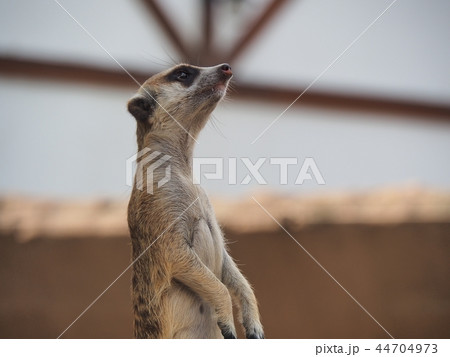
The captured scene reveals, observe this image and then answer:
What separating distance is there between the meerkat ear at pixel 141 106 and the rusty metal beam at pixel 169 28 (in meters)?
0.13

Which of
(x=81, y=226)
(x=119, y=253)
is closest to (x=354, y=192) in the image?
(x=119, y=253)

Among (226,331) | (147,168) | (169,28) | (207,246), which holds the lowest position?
(226,331)

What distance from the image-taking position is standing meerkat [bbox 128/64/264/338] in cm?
131

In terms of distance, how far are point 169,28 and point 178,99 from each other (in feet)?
0.62

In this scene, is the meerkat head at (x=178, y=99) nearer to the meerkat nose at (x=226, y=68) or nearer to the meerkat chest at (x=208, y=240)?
the meerkat nose at (x=226, y=68)

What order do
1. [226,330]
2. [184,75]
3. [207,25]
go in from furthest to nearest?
[207,25], [184,75], [226,330]

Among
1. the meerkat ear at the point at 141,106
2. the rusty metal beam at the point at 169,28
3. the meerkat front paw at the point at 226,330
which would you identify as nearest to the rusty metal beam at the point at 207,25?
the rusty metal beam at the point at 169,28

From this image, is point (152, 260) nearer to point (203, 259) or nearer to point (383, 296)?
point (203, 259)

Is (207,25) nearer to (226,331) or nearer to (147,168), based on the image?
(147,168)

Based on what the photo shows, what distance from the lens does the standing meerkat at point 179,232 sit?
131 cm

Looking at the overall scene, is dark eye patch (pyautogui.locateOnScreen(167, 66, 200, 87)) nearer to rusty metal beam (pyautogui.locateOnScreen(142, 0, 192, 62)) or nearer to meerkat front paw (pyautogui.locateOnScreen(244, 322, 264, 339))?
rusty metal beam (pyautogui.locateOnScreen(142, 0, 192, 62))

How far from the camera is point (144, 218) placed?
1.38 m

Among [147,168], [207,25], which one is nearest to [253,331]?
[147,168]

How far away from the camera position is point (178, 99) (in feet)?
4.71
